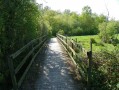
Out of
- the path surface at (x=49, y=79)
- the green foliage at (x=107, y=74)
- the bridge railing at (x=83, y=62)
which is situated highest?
the bridge railing at (x=83, y=62)

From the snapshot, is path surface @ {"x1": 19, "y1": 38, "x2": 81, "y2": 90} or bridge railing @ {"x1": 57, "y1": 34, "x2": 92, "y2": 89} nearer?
bridge railing @ {"x1": 57, "y1": 34, "x2": 92, "y2": 89}

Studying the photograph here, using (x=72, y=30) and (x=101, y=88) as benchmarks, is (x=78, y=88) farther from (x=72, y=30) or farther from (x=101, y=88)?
(x=72, y=30)

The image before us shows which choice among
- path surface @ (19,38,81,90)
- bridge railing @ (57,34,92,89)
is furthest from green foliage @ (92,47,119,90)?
path surface @ (19,38,81,90)

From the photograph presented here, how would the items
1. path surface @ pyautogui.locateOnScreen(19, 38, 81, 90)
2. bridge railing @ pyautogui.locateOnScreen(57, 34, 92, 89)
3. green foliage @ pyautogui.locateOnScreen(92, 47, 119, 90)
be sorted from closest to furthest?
bridge railing @ pyautogui.locateOnScreen(57, 34, 92, 89) → green foliage @ pyautogui.locateOnScreen(92, 47, 119, 90) → path surface @ pyautogui.locateOnScreen(19, 38, 81, 90)

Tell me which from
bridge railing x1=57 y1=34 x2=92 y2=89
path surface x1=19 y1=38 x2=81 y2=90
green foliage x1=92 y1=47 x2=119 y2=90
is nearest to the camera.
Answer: bridge railing x1=57 y1=34 x2=92 y2=89

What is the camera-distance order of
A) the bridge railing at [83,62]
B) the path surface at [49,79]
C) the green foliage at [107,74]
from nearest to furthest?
1. the bridge railing at [83,62]
2. the green foliage at [107,74]
3. the path surface at [49,79]

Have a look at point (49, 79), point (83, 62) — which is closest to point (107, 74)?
point (83, 62)

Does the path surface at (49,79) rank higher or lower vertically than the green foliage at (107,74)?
lower

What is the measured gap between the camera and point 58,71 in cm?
915

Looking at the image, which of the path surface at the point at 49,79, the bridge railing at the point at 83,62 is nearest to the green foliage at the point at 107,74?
the bridge railing at the point at 83,62

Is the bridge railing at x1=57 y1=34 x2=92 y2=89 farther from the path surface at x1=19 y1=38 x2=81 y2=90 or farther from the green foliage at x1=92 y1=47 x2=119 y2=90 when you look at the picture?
the path surface at x1=19 y1=38 x2=81 y2=90

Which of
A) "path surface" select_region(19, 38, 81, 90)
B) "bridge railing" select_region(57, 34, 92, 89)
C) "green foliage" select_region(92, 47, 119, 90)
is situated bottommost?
"path surface" select_region(19, 38, 81, 90)

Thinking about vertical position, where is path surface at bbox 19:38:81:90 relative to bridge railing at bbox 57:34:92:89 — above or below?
below

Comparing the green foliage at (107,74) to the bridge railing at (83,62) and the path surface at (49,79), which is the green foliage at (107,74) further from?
the path surface at (49,79)
